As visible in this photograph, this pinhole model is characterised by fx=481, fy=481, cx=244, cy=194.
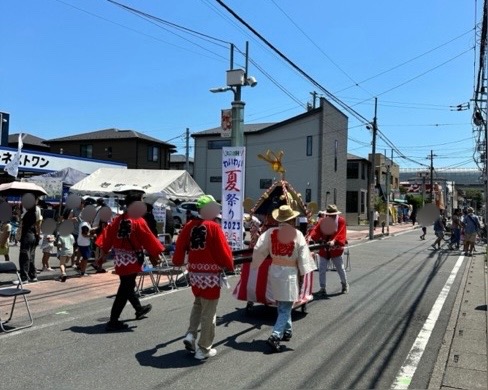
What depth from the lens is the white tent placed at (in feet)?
51.9

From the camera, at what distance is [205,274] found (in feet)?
17.1

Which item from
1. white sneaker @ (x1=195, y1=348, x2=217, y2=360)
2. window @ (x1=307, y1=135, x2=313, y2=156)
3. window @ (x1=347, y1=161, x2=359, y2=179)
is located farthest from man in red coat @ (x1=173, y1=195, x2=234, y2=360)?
window @ (x1=347, y1=161, x2=359, y2=179)

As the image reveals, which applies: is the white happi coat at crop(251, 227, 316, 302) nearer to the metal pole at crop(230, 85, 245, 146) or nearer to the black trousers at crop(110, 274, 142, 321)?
the black trousers at crop(110, 274, 142, 321)

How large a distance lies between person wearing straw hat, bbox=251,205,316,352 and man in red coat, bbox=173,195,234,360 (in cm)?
68

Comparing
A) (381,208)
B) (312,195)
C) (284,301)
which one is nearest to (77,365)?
(284,301)

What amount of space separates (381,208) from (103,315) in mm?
37841

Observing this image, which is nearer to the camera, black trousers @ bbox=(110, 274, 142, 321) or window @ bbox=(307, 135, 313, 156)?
black trousers @ bbox=(110, 274, 142, 321)

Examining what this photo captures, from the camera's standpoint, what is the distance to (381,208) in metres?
42.3

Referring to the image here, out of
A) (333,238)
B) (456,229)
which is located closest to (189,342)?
(333,238)

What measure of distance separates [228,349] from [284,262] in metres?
1.20

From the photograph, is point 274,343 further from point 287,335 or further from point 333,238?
point 333,238

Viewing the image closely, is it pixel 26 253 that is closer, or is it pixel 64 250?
pixel 26 253

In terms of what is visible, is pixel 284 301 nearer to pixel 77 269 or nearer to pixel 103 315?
pixel 103 315

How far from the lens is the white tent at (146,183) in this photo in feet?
51.9
